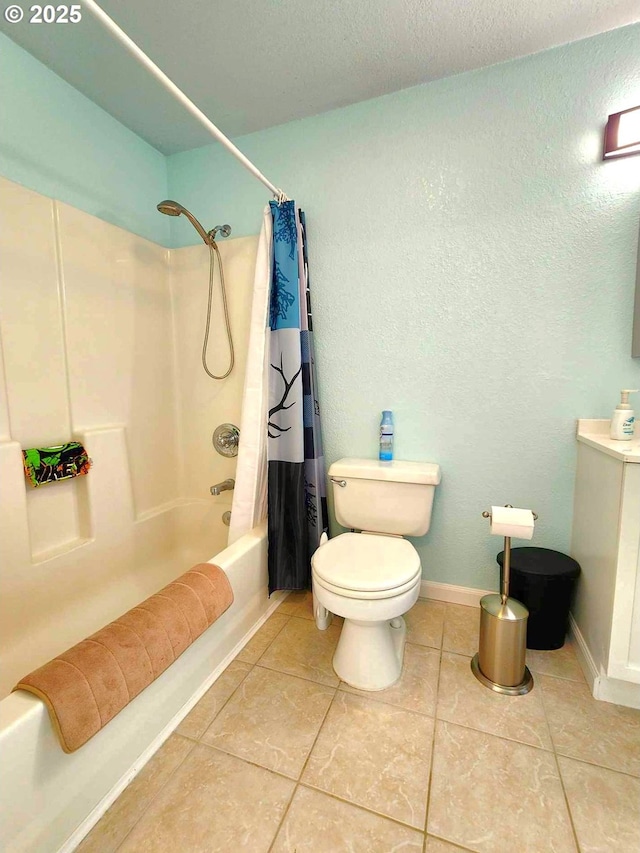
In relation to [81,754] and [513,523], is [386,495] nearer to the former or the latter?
[513,523]

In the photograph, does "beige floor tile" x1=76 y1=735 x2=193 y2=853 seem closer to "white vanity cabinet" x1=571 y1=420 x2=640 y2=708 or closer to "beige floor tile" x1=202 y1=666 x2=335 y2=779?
"beige floor tile" x1=202 y1=666 x2=335 y2=779

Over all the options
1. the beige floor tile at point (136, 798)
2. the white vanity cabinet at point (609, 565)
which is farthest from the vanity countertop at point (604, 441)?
the beige floor tile at point (136, 798)

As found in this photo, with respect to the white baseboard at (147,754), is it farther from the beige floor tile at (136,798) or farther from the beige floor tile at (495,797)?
the beige floor tile at (495,797)

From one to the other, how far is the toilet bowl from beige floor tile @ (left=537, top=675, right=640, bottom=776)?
48 centimetres

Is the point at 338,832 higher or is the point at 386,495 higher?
the point at 386,495

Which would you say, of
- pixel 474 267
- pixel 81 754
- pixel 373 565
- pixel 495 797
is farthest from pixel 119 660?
pixel 474 267

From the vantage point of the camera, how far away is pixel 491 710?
1.14m

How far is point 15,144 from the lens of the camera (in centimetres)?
131

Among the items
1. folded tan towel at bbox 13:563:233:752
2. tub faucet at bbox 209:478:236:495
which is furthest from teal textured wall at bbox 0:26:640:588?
folded tan towel at bbox 13:563:233:752

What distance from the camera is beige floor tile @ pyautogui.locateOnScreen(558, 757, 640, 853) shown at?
2.66 feet

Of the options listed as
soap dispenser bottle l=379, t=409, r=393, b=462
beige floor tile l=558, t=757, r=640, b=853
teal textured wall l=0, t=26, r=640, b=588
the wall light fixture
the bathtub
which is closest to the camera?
the bathtub

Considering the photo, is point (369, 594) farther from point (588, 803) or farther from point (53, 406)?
point (53, 406)

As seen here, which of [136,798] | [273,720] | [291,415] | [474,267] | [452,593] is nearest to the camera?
[136,798]

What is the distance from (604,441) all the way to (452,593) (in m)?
0.93
